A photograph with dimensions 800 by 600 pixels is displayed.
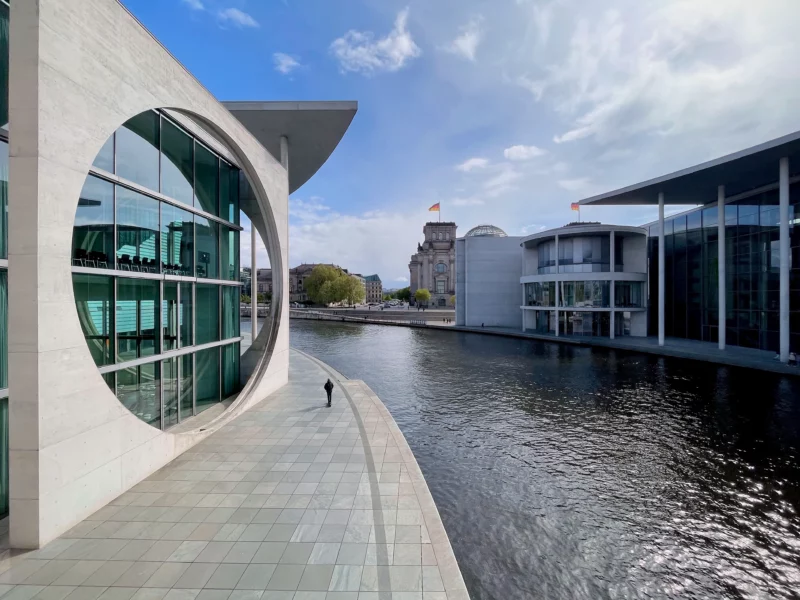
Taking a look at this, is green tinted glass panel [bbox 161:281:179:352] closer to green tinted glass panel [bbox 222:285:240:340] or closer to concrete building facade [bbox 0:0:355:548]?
concrete building facade [bbox 0:0:355:548]

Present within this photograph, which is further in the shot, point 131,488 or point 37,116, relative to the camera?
point 131,488

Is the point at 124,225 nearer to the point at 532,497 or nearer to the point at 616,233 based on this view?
the point at 532,497

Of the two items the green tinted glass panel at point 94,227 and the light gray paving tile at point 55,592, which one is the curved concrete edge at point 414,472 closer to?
the light gray paving tile at point 55,592

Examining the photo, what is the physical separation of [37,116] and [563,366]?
2290cm

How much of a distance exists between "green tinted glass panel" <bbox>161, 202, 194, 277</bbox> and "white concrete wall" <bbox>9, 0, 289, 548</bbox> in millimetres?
2918

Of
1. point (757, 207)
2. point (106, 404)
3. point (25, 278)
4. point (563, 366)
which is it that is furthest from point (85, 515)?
point (757, 207)

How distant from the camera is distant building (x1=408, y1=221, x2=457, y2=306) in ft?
319

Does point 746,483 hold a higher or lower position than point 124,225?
lower

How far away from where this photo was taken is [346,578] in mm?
5035

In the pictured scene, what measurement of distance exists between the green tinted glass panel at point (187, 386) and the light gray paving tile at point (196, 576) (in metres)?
6.33

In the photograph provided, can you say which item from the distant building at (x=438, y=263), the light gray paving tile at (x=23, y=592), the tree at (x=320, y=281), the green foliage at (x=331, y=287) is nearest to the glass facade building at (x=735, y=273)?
the light gray paving tile at (x=23, y=592)

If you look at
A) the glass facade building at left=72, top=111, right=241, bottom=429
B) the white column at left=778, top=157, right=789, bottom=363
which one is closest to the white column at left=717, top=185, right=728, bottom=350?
the white column at left=778, top=157, right=789, bottom=363

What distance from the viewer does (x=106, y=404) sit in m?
6.67

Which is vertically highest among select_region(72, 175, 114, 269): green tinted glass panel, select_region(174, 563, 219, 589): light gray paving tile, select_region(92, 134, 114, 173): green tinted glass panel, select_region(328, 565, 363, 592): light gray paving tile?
select_region(92, 134, 114, 173): green tinted glass panel
